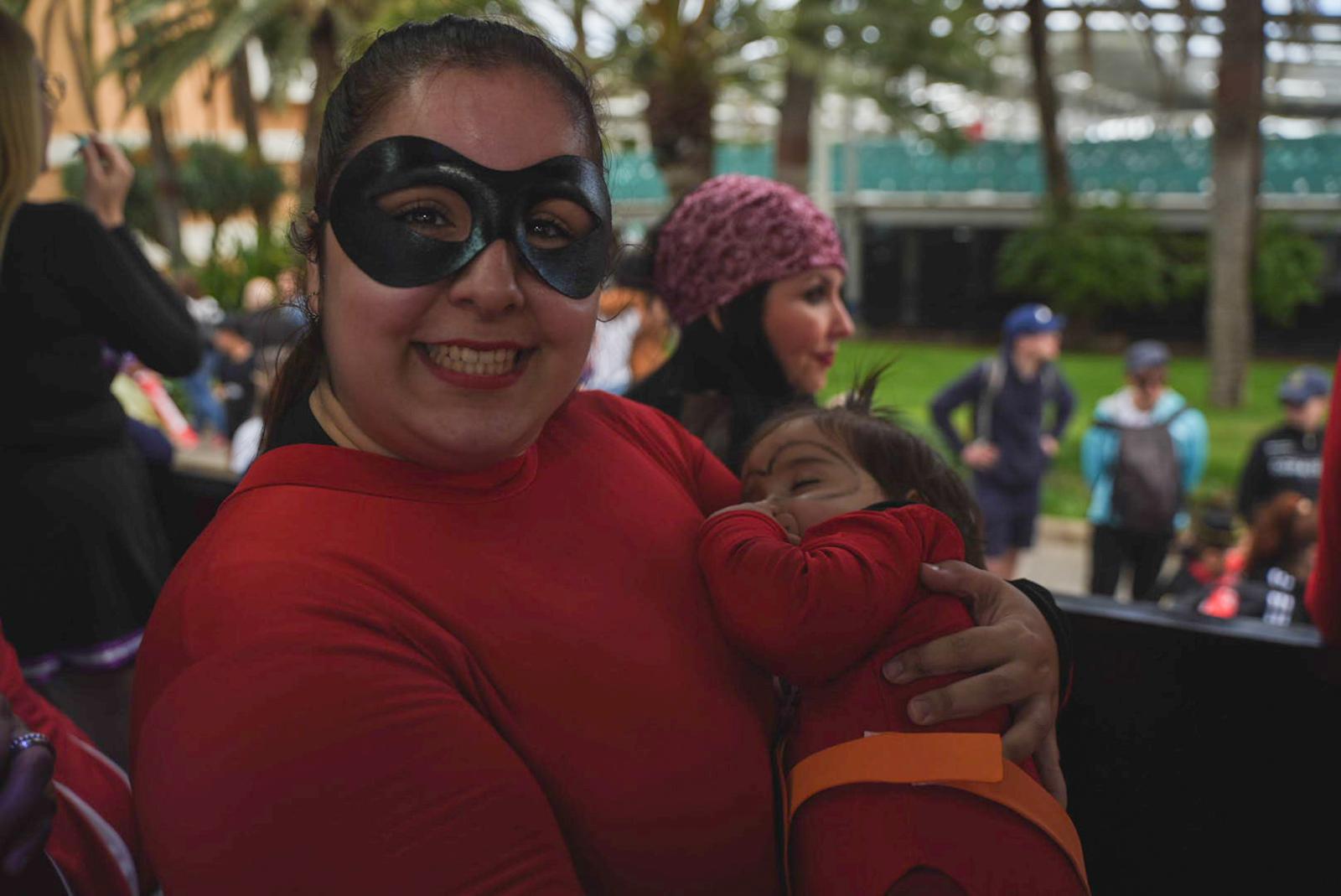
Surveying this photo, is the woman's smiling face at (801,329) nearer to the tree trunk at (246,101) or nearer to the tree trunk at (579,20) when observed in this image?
the tree trunk at (579,20)

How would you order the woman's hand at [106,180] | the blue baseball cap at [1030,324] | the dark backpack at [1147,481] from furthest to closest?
the blue baseball cap at [1030,324] → the dark backpack at [1147,481] → the woman's hand at [106,180]

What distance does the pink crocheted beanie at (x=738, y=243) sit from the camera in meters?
2.59

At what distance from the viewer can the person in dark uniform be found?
5.83 metres

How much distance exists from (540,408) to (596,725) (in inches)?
14.9

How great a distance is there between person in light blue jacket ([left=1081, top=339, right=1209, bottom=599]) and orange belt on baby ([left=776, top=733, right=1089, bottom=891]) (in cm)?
533

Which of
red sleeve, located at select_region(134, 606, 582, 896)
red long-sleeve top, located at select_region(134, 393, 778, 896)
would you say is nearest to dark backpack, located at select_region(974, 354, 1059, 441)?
red long-sleeve top, located at select_region(134, 393, 778, 896)

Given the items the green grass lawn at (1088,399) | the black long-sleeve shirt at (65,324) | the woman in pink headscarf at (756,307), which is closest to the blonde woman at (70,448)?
the black long-sleeve shirt at (65,324)

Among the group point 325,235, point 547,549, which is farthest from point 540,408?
point 325,235

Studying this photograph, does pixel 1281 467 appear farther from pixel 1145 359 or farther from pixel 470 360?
pixel 470 360

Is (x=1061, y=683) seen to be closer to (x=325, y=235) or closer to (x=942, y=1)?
(x=325, y=235)

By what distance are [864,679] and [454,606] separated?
552 mm

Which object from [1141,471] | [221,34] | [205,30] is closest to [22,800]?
[1141,471]

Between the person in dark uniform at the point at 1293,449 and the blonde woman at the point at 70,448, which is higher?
the blonde woman at the point at 70,448

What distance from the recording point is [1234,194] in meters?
11.7
